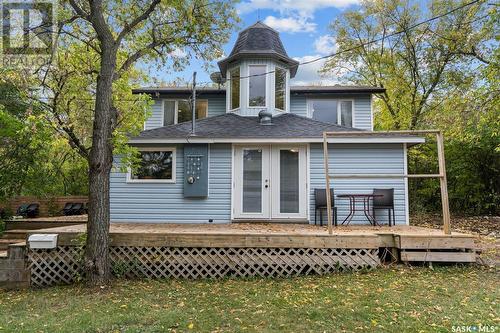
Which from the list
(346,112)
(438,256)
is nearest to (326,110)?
(346,112)

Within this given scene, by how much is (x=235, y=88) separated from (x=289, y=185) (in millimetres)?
4228

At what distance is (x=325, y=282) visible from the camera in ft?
16.5

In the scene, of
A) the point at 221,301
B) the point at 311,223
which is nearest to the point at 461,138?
the point at 311,223

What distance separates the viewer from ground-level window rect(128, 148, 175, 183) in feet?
27.7

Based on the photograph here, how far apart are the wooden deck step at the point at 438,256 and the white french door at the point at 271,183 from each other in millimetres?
2988

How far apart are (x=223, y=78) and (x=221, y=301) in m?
8.75

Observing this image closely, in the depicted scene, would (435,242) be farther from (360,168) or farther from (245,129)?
(245,129)

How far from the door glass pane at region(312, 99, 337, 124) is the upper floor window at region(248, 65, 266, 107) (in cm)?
226

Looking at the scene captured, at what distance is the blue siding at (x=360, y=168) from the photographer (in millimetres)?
8125

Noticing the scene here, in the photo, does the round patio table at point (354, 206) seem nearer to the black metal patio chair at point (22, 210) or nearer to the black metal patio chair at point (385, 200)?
the black metal patio chair at point (385, 200)

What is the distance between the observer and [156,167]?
27.9 ft

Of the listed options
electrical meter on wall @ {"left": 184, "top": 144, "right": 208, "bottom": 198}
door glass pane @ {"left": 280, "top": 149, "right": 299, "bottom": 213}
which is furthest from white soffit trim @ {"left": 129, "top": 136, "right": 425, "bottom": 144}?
door glass pane @ {"left": 280, "top": 149, "right": 299, "bottom": 213}

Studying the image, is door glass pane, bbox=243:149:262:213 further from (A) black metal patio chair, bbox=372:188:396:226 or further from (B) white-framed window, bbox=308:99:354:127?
(B) white-framed window, bbox=308:99:354:127

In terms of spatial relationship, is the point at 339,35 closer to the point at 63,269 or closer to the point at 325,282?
the point at 325,282
